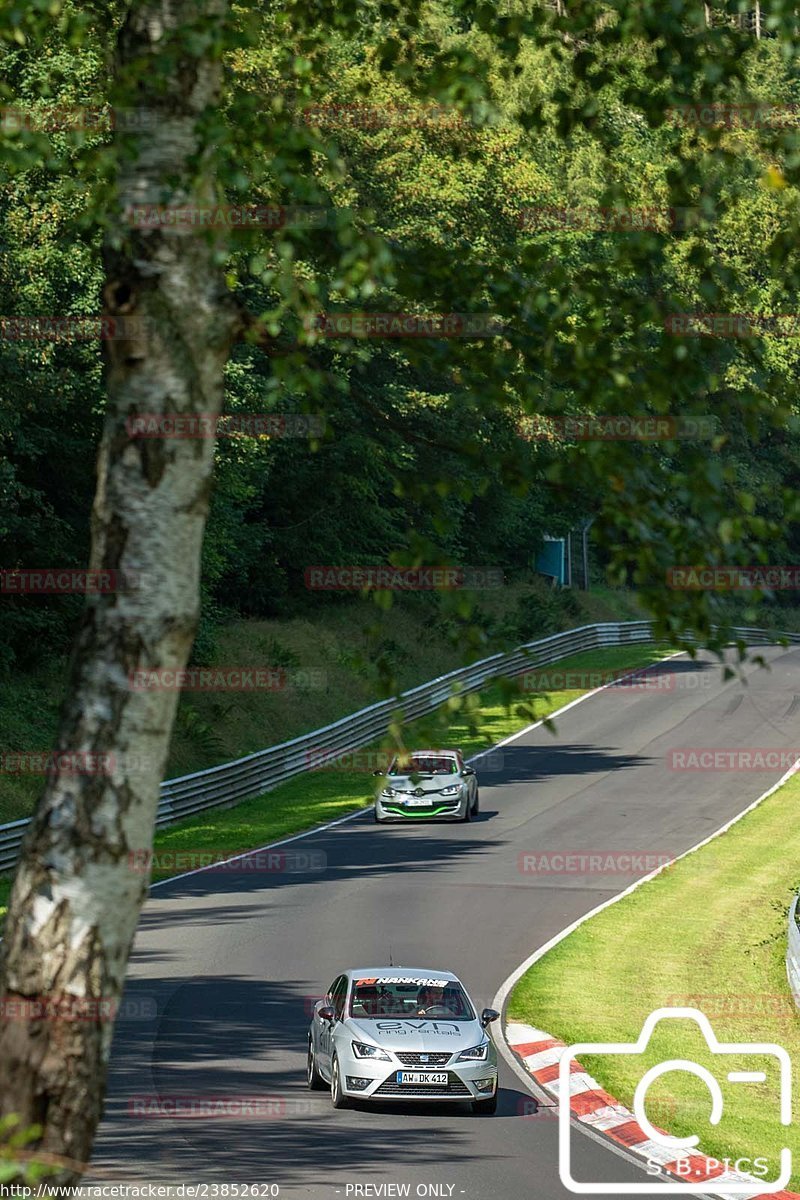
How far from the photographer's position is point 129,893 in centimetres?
573

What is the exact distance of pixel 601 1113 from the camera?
17.9 meters

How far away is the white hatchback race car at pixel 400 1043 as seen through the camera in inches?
683

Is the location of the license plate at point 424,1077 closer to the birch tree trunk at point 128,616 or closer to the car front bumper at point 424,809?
the birch tree trunk at point 128,616

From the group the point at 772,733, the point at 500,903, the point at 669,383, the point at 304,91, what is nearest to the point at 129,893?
the point at 669,383

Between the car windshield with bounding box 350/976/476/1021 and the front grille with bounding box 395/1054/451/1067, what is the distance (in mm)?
793

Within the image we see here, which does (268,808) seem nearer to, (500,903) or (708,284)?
(500,903)

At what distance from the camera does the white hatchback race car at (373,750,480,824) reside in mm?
38812

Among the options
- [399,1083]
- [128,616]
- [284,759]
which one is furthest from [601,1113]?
[284,759]

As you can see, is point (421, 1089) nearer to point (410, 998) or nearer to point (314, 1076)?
point (410, 998)

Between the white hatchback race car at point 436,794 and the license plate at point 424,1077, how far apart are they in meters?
20.7

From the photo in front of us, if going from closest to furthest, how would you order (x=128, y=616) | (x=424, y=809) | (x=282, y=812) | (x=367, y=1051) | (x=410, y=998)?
1. (x=128, y=616)
2. (x=367, y=1051)
3. (x=410, y=998)
4. (x=424, y=809)
5. (x=282, y=812)

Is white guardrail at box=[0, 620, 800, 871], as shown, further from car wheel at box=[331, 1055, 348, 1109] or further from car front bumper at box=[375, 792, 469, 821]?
car wheel at box=[331, 1055, 348, 1109]

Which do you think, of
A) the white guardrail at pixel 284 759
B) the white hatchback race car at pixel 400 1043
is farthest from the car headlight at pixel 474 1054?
the white guardrail at pixel 284 759

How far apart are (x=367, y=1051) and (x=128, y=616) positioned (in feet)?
41.0
